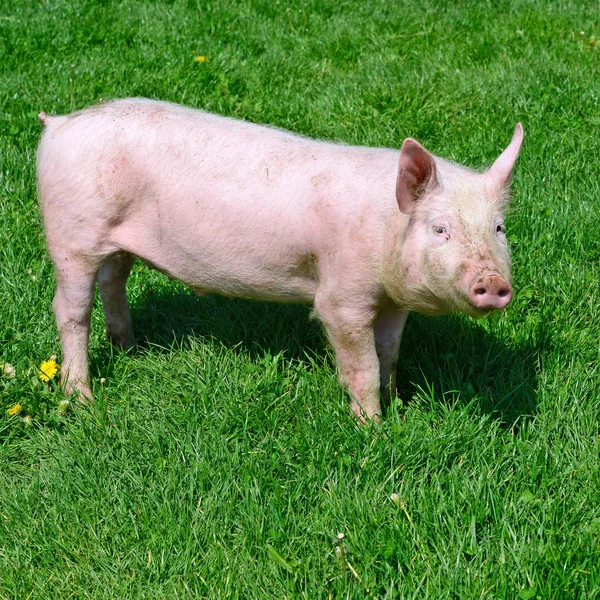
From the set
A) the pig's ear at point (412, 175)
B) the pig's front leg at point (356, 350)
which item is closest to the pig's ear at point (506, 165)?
the pig's ear at point (412, 175)

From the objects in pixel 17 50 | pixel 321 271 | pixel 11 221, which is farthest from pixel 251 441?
pixel 17 50

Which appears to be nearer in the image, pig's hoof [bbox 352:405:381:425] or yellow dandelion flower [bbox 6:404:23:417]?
pig's hoof [bbox 352:405:381:425]

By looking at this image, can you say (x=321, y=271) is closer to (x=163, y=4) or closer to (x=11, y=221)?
(x=11, y=221)

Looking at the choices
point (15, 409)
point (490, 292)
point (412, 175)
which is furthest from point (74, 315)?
point (490, 292)

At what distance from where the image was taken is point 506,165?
3412 millimetres

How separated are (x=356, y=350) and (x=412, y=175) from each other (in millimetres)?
790

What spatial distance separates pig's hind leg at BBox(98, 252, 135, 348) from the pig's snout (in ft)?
6.07

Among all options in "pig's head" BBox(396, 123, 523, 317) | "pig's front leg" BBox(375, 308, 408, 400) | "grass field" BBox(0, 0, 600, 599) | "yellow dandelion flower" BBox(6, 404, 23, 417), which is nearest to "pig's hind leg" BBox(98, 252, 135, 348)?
"grass field" BBox(0, 0, 600, 599)

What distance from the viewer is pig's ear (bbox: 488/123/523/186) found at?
3.38 m

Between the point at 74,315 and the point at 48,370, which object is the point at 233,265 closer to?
the point at 74,315

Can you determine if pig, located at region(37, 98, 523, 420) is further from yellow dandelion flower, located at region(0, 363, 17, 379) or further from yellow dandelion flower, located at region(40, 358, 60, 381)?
yellow dandelion flower, located at region(0, 363, 17, 379)

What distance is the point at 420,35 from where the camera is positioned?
7.03m

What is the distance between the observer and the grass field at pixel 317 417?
303 cm

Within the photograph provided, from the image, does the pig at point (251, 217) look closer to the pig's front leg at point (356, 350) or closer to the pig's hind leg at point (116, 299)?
the pig's front leg at point (356, 350)
